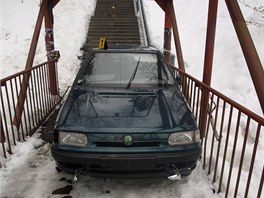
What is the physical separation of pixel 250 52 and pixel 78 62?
24.8 feet

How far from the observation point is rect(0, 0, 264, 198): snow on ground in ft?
10.4

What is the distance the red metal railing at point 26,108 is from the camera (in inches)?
152

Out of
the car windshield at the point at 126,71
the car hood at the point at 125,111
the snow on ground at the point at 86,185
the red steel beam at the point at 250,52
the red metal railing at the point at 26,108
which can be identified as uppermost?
the red steel beam at the point at 250,52

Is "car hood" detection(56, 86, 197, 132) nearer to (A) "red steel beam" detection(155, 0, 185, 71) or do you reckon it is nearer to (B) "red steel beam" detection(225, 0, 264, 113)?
(B) "red steel beam" detection(225, 0, 264, 113)

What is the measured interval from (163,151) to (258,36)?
23.3 feet

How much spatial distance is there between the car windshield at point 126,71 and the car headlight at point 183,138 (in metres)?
1.13

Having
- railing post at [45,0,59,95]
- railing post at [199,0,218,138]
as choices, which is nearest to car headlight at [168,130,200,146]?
railing post at [199,0,218,138]

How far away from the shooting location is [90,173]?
2854 mm

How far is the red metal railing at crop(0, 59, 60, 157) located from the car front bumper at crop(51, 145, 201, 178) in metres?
1.45

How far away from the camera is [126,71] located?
3936 mm

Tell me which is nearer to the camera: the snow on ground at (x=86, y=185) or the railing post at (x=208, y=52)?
the snow on ground at (x=86, y=185)

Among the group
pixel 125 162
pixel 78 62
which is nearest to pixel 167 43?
pixel 78 62

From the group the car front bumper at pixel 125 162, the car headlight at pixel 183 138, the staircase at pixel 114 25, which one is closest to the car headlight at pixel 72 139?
the car front bumper at pixel 125 162

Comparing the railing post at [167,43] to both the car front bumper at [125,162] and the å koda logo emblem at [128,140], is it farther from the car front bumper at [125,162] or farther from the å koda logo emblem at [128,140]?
the å koda logo emblem at [128,140]
